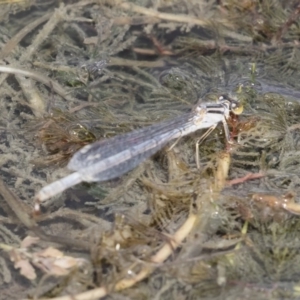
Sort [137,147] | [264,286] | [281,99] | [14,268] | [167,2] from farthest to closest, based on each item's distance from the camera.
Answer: [167,2] < [281,99] < [137,147] < [14,268] < [264,286]

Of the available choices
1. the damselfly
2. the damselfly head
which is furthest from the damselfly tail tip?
the damselfly head

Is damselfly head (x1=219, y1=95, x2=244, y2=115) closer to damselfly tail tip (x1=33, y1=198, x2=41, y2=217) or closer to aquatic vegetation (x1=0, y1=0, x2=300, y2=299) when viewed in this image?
aquatic vegetation (x1=0, y1=0, x2=300, y2=299)

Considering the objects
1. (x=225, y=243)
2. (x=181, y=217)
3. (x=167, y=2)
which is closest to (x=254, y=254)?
(x=225, y=243)

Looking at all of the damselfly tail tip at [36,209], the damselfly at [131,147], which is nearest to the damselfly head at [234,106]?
the damselfly at [131,147]

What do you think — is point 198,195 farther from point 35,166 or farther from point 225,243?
point 35,166

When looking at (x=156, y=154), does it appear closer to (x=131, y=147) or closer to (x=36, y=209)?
(x=131, y=147)

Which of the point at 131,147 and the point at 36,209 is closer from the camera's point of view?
the point at 36,209

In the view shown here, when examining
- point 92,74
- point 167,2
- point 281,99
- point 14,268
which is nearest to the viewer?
point 14,268

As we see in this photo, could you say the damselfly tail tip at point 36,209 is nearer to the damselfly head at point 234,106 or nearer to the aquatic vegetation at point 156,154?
the aquatic vegetation at point 156,154

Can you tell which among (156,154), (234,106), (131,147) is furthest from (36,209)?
(234,106)
